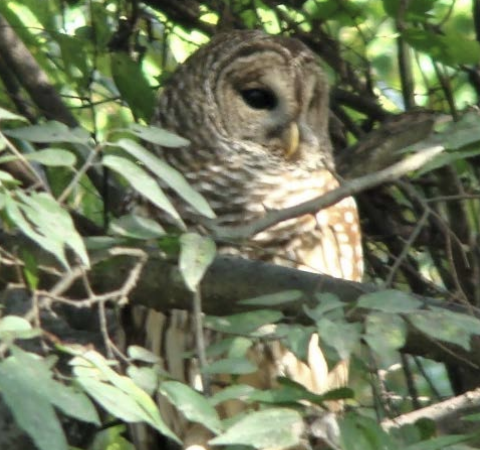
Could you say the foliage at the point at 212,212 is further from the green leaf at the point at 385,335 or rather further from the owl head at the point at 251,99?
the owl head at the point at 251,99

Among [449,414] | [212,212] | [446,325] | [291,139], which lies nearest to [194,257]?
[212,212]

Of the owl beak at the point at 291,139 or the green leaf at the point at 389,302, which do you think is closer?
the green leaf at the point at 389,302

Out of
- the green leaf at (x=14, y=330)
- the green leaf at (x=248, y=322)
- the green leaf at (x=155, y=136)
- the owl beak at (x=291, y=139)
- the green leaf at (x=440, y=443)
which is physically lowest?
the green leaf at (x=440, y=443)

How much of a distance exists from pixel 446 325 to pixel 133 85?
2009mm

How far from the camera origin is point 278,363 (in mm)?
3438

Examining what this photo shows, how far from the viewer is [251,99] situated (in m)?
3.98

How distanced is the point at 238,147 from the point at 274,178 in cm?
14

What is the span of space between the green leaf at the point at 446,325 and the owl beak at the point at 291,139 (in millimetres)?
1809

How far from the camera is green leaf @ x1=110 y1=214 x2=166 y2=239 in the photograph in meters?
2.32

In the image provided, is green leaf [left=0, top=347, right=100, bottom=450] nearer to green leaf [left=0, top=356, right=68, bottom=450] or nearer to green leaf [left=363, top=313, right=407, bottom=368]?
green leaf [left=0, top=356, right=68, bottom=450]

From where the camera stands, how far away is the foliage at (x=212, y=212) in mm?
1980

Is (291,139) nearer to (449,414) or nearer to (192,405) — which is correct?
(449,414)

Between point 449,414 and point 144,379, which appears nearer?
point 144,379

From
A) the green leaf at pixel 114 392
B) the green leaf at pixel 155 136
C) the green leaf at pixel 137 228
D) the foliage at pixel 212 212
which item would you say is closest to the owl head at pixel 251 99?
the foliage at pixel 212 212
